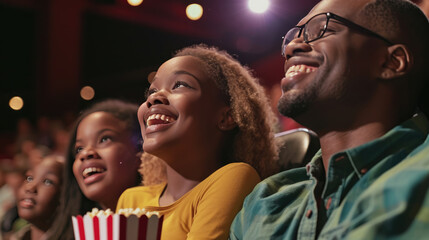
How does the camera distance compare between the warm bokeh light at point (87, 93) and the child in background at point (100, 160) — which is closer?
the child in background at point (100, 160)

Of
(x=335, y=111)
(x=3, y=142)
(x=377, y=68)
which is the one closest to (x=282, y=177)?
(x=335, y=111)

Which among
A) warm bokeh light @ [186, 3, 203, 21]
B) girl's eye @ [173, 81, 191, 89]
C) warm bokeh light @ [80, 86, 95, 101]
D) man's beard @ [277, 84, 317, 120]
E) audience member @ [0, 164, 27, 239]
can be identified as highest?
warm bokeh light @ [80, 86, 95, 101]

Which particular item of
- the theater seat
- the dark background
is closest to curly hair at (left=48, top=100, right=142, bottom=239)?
the theater seat

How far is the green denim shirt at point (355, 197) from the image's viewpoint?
958 millimetres

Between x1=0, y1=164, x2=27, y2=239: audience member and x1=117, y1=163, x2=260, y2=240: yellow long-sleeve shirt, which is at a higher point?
x1=0, y1=164, x2=27, y2=239: audience member

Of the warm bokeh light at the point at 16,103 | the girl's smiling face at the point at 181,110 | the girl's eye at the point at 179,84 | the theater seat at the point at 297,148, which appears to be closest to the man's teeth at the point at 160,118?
the girl's smiling face at the point at 181,110

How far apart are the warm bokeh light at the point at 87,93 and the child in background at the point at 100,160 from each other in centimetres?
436

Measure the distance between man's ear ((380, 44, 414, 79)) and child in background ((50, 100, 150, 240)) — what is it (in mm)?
1057

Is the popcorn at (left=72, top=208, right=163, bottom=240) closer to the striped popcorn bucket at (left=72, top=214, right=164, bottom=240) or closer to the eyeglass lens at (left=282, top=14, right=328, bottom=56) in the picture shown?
the striped popcorn bucket at (left=72, top=214, right=164, bottom=240)

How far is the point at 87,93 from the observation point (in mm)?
6906

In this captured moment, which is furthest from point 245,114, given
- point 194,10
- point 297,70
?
point 194,10

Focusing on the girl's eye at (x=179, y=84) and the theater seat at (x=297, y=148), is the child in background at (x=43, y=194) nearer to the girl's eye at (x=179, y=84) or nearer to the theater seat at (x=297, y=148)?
the girl's eye at (x=179, y=84)

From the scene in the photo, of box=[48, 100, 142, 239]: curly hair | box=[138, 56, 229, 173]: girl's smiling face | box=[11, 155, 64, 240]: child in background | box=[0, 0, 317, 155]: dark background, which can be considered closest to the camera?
box=[138, 56, 229, 173]: girl's smiling face

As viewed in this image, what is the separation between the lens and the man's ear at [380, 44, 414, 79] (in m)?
1.26
